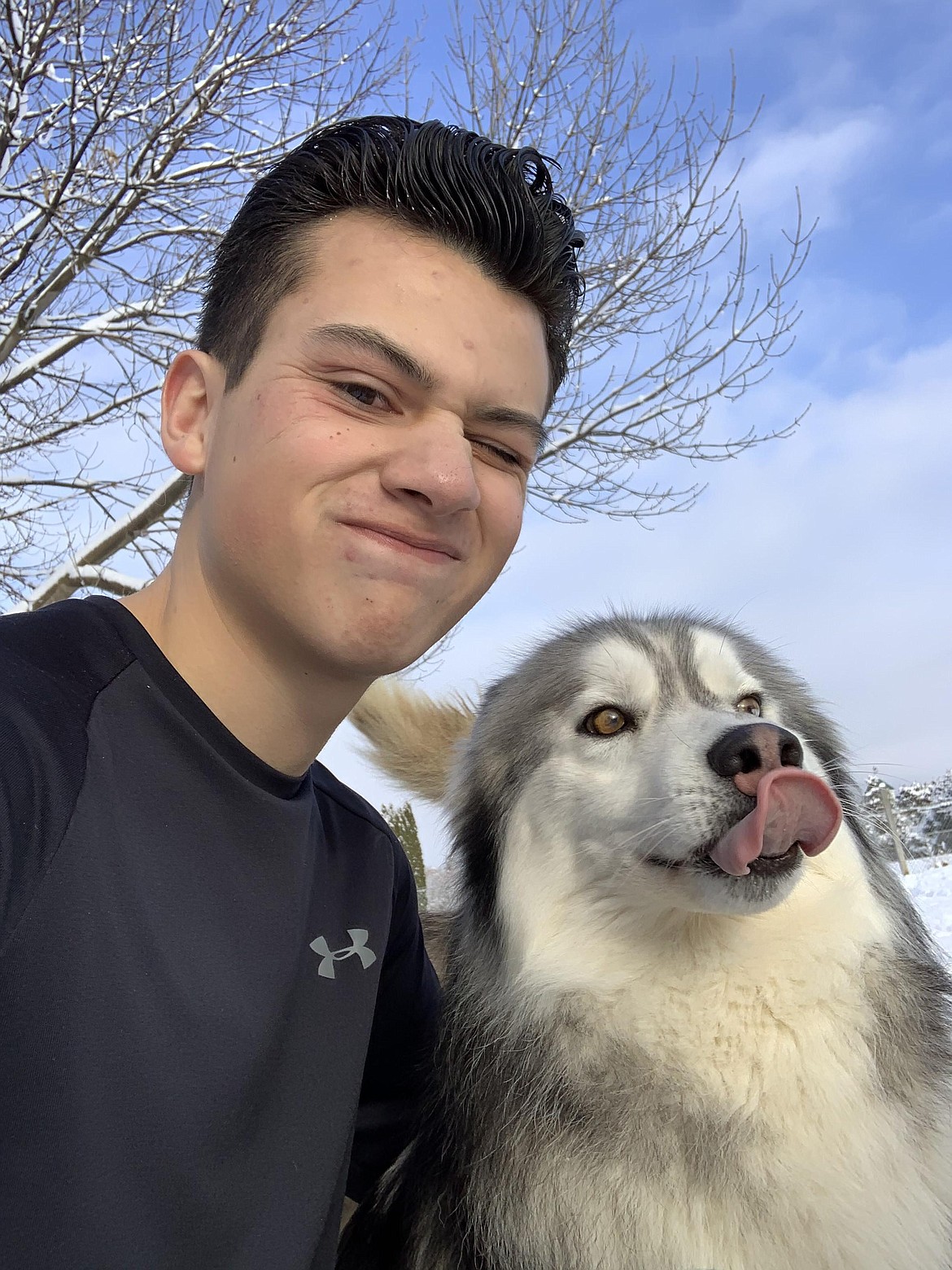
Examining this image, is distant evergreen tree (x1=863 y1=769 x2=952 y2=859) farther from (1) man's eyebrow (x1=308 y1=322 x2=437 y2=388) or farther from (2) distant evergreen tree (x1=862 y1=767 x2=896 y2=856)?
(1) man's eyebrow (x1=308 y1=322 x2=437 y2=388)

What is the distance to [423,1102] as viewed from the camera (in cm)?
191

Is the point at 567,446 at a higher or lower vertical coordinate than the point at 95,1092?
higher

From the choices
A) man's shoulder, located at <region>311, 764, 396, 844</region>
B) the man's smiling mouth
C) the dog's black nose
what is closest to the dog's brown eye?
the dog's black nose

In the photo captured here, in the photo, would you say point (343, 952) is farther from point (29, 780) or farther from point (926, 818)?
point (926, 818)

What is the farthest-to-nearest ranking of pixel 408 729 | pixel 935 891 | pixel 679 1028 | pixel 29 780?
pixel 935 891 < pixel 408 729 < pixel 679 1028 < pixel 29 780

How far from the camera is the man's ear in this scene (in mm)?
1638

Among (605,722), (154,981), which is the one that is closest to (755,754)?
(605,722)

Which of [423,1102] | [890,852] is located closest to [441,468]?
[423,1102]

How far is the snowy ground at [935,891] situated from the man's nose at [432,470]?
189 inches

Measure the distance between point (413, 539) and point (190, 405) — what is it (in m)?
0.55

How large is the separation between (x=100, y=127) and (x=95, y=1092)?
493 cm

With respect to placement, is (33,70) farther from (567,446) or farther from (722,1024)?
(722,1024)

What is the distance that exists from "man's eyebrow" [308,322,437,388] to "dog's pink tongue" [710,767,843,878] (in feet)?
3.04

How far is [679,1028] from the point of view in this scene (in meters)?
1.65
